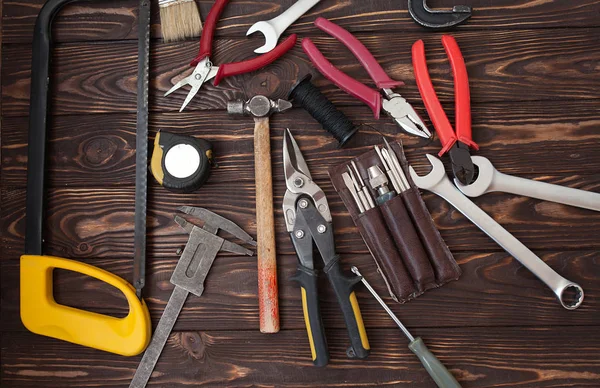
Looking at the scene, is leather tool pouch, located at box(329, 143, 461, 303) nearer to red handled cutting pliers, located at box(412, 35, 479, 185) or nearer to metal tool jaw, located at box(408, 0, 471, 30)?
red handled cutting pliers, located at box(412, 35, 479, 185)

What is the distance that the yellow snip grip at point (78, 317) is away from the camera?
1.16 m

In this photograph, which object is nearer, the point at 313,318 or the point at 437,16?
the point at 313,318

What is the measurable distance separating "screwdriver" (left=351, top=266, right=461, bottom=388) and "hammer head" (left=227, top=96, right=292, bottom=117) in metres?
0.44

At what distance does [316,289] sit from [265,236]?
0.56 feet

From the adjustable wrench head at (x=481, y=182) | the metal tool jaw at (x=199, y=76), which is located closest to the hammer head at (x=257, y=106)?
the metal tool jaw at (x=199, y=76)

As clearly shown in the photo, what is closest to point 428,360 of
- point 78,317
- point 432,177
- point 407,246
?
point 407,246

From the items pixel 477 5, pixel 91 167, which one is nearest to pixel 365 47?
pixel 477 5

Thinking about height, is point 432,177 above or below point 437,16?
below

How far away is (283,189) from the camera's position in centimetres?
122

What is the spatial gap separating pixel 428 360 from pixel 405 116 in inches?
22.5

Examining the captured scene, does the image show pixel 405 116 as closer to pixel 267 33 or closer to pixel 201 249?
pixel 267 33

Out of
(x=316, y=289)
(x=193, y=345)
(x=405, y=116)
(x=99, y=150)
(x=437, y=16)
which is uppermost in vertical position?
(x=437, y=16)

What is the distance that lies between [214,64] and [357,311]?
709 mm

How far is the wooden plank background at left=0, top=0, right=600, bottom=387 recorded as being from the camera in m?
1.18
